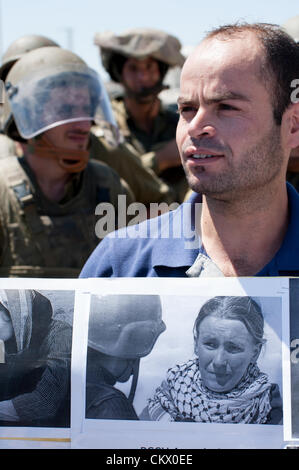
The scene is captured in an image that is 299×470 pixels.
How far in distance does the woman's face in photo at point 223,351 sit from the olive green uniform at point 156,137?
12.9 feet

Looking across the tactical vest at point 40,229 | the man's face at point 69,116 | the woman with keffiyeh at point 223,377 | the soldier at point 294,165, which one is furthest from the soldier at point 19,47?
the woman with keffiyeh at point 223,377

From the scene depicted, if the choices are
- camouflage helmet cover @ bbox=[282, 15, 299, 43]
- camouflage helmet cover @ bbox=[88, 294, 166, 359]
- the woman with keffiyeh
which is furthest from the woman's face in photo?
camouflage helmet cover @ bbox=[282, 15, 299, 43]

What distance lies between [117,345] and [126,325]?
0.06 metres

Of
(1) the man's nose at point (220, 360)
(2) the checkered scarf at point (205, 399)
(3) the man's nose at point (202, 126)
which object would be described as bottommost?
(2) the checkered scarf at point (205, 399)

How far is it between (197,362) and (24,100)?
290cm

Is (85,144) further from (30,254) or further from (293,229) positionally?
(293,229)

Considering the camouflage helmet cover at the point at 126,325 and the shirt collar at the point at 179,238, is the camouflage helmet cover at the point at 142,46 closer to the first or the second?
the shirt collar at the point at 179,238

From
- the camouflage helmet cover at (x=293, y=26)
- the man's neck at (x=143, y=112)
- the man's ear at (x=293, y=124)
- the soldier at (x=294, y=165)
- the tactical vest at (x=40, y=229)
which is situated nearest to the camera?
the man's ear at (x=293, y=124)

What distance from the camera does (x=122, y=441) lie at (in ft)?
6.12

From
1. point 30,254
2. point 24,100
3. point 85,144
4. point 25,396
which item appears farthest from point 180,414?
point 24,100

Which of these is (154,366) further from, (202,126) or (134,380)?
(202,126)

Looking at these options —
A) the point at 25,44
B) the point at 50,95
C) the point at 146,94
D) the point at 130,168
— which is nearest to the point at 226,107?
the point at 50,95

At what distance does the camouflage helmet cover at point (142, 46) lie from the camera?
658 cm

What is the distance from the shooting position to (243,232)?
2.24 m
